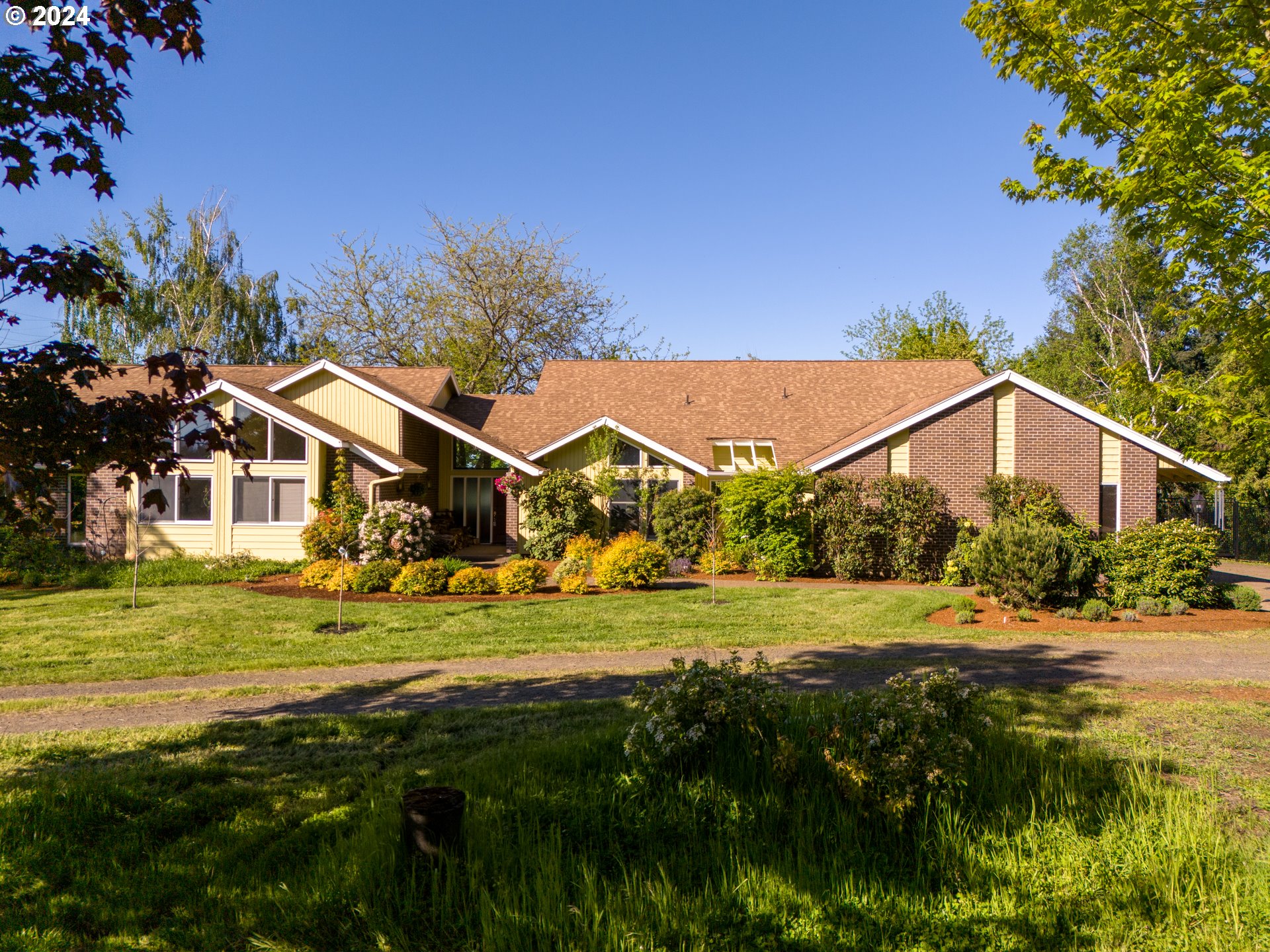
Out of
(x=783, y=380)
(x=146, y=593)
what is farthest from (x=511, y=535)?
(x=783, y=380)

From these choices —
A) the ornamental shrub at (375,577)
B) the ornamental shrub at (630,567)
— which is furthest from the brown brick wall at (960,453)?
the ornamental shrub at (375,577)

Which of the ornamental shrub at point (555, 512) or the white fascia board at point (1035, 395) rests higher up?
the white fascia board at point (1035, 395)

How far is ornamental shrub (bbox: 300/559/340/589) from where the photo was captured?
1720 centimetres

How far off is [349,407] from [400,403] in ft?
6.07

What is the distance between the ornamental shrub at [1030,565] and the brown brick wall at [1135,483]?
616 cm

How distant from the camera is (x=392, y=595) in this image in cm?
1633

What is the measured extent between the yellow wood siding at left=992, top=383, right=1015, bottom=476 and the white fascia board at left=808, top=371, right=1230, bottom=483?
233 millimetres

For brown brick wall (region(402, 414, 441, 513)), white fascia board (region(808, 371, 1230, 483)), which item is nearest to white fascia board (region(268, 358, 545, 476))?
brown brick wall (region(402, 414, 441, 513))

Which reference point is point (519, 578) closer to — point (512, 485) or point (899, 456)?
point (512, 485)

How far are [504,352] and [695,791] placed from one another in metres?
35.5

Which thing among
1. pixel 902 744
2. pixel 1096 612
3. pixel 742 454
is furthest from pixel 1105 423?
pixel 902 744

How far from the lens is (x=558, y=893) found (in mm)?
4090

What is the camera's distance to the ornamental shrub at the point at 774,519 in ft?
62.5

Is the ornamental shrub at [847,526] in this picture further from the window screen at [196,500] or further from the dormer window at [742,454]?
the window screen at [196,500]
